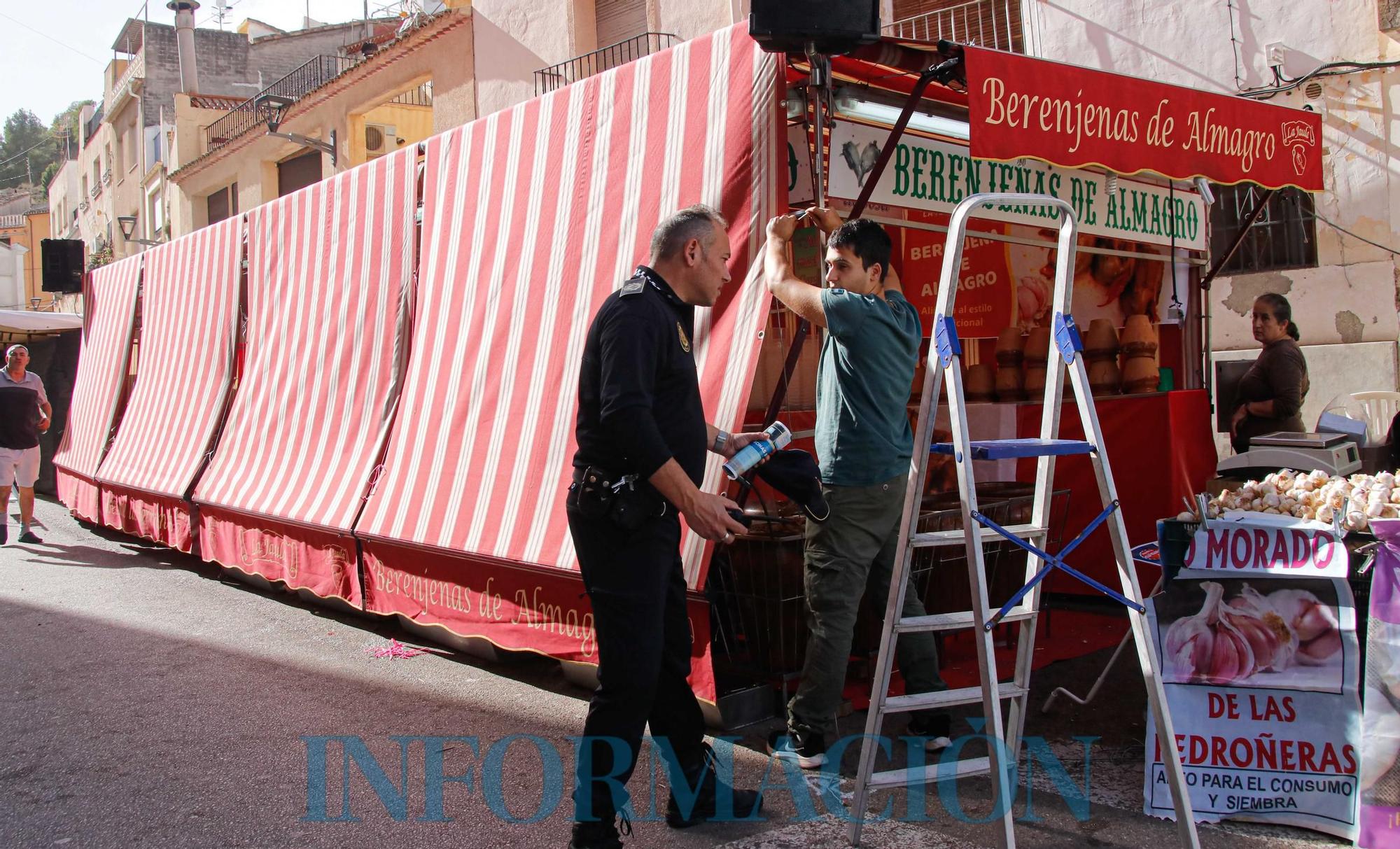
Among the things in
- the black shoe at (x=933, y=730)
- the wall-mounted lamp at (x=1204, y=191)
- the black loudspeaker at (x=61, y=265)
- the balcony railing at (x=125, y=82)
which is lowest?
the black shoe at (x=933, y=730)

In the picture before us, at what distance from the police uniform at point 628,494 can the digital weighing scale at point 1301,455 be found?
3.50 m

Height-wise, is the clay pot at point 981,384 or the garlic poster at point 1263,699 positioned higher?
the clay pot at point 981,384

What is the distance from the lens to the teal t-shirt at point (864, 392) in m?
3.72

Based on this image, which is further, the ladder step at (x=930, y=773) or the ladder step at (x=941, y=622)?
the ladder step at (x=941, y=622)

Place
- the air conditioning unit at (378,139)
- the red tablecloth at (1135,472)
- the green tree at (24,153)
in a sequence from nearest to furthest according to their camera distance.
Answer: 1. the red tablecloth at (1135,472)
2. the air conditioning unit at (378,139)
3. the green tree at (24,153)

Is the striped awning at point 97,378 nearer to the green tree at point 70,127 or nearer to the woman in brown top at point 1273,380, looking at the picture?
the woman in brown top at point 1273,380

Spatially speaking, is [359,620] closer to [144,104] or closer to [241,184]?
[241,184]

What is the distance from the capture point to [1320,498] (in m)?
3.44

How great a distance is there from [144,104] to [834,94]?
36.4 meters

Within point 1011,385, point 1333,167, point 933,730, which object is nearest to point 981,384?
point 1011,385

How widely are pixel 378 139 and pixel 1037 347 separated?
19.5 meters

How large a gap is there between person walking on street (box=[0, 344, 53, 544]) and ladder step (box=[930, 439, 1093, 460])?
10365mm

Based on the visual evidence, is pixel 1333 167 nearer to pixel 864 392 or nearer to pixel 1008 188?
pixel 1008 188

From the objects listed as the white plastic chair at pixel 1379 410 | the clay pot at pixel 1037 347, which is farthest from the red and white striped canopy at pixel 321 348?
the white plastic chair at pixel 1379 410
